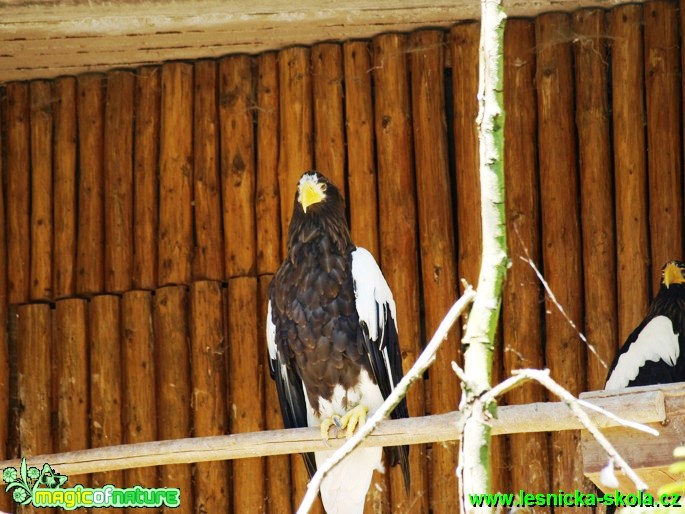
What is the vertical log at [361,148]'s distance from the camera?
19.1 ft

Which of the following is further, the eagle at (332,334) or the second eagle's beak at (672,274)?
the second eagle's beak at (672,274)

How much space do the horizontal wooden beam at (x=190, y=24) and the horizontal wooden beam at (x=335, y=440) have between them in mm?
2139

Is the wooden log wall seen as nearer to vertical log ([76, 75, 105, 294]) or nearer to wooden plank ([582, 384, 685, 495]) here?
vertical log ([76, 75, 105, 294])

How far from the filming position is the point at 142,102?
6.23 metres

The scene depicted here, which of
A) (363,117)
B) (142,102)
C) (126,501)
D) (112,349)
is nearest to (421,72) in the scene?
(363,117)

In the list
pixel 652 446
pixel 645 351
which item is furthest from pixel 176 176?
pixel 652 446

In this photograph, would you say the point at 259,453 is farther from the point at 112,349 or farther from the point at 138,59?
the point at 138,59

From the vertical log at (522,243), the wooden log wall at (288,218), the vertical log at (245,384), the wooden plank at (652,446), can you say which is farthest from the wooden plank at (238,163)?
the wooden plank at (652,446)

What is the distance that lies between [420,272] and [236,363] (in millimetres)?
946

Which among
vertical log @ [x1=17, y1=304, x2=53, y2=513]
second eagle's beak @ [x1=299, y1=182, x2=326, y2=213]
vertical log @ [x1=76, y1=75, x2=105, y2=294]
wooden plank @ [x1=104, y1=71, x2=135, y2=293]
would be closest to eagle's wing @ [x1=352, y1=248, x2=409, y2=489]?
second eagle's beak @ [x1=299, y1=182, x2=326, y2=213]

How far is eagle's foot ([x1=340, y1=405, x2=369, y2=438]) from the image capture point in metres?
4.60

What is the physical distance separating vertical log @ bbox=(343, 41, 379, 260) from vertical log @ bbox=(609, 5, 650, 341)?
111 cm

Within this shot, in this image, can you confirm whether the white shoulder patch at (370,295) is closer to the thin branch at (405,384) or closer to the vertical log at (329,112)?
the vertical log at (329,112)

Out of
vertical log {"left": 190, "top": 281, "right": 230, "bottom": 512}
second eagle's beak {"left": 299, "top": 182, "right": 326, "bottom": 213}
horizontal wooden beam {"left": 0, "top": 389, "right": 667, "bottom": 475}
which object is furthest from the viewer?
vertical log {"left": 190, "top": 281, "right": 230, "bottom": 512}
